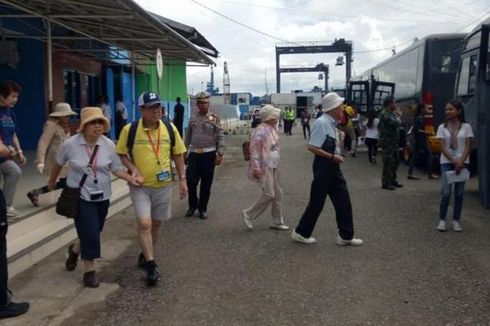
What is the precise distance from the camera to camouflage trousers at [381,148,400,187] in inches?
442

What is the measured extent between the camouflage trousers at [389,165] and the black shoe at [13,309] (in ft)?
26.3

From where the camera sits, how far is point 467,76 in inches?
446

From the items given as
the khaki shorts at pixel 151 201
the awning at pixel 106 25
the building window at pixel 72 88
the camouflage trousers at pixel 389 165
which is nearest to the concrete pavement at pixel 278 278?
the khaki shorts at pixel 151 201

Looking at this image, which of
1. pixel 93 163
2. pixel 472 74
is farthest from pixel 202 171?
pixel 472 74

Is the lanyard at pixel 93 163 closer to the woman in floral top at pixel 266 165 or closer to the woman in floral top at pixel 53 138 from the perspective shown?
the woman in floral top at pixel 53 138

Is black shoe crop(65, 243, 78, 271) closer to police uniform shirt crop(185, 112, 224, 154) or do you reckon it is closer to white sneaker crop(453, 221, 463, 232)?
police uniform shirt crop(185, 112, 224, 154)

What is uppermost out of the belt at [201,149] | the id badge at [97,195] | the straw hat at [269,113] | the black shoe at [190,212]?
the straw hat at [269,113]

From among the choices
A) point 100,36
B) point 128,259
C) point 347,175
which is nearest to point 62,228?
point 128,259

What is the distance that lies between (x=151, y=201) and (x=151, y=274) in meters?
0.69

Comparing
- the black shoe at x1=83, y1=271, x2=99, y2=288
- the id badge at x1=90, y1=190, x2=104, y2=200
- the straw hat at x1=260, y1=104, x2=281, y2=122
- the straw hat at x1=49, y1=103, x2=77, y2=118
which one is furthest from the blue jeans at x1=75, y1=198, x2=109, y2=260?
the straw hat at x1=260, y1=104, x2=281, y2=122

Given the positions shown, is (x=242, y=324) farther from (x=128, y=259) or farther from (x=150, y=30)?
(x=150, y=30)

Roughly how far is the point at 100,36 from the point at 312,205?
725cm

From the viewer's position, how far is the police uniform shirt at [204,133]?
848 centimetres

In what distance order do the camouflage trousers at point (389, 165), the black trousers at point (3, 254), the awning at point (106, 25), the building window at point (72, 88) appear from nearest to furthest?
the black trousers at point (3, 254), the awning at point (106, 25), the camouflage trousers at point (389, 165), the building window at point (72, 88)
